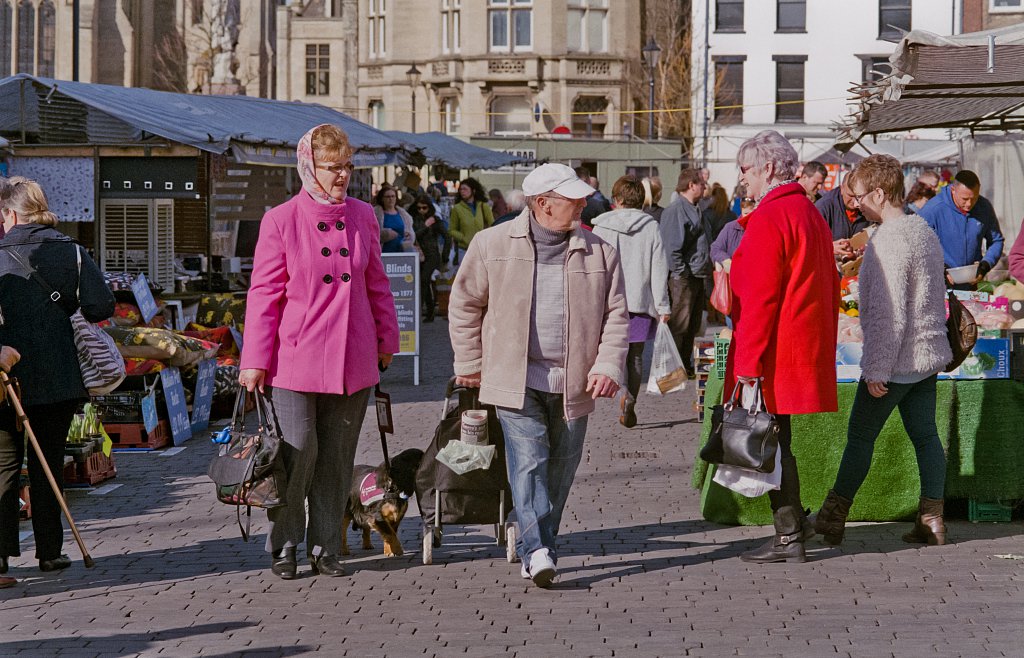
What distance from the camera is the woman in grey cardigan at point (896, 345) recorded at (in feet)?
24.2

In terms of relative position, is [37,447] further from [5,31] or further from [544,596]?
[5,31]

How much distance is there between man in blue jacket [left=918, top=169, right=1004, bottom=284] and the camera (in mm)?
12633

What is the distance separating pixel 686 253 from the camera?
46.2 ft

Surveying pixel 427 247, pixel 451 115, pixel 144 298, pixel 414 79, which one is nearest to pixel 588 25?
pixel 451 115

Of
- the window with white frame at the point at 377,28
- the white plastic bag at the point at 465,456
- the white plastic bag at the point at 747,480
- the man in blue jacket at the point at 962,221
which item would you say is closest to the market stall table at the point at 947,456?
the white plastic bag at the point at 747,480

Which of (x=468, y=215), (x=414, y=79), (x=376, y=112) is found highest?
(x=414, y=79)

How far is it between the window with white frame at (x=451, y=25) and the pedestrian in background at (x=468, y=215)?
3420cm

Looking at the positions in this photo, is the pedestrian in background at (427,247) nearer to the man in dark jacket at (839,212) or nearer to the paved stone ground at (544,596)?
the man in dark jacket at (839,212)

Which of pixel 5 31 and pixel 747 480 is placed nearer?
pixel 747 480

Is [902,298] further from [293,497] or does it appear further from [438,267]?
[438,267]

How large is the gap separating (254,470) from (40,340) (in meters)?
1.36

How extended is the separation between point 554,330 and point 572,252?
35cm

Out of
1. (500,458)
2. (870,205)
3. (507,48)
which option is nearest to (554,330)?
(500,458)

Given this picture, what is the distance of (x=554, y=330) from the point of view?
6727 millimetres
